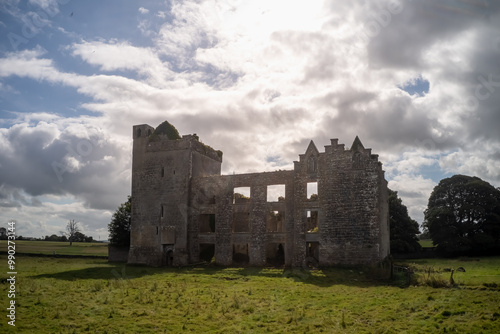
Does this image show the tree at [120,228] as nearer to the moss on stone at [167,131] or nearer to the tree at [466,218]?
the moss on stone at [167,131]

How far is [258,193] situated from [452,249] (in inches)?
994

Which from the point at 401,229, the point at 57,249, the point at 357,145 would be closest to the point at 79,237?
the point at 57,249

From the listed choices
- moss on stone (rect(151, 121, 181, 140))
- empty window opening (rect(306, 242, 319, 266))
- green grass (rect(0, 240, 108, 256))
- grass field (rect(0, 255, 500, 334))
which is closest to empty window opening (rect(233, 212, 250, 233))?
empty window opening (rect(306, 242, 319, 266))

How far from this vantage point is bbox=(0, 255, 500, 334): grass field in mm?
14383

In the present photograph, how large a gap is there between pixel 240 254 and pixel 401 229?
73.9 feet

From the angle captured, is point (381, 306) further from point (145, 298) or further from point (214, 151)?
point (214, 151)

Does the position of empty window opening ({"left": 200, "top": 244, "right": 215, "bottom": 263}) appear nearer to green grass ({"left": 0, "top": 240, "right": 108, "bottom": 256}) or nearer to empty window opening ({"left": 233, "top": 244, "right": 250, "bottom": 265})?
empty window opening ({"left": 233, "top": 244, "right": 250, "bottom": 265})

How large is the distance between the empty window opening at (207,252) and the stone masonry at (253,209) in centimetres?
9

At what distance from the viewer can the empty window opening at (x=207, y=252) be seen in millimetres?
37094

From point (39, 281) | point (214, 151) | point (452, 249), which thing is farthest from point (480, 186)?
point (39, 281)

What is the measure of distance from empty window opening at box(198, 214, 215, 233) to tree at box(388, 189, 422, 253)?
2274 centimetres

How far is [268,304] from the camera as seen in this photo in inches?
707

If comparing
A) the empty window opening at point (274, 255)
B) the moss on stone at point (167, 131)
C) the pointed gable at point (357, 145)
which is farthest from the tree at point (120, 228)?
the pointed gable at point (357, 145)

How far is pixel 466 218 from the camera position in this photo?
4591 cm
